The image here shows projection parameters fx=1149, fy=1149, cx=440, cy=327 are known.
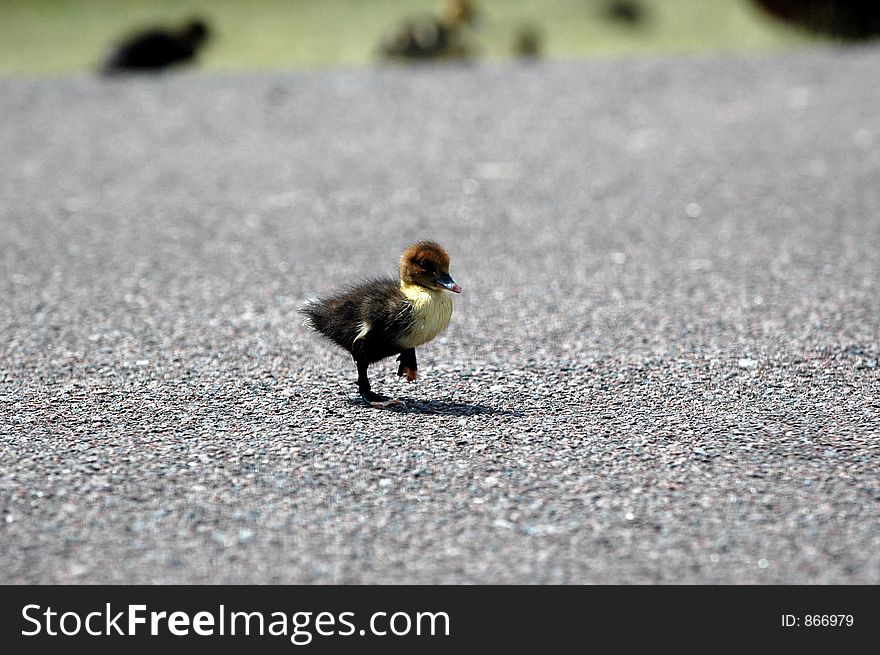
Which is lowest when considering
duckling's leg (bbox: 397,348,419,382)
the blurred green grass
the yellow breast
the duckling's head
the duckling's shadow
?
the duckling's shadow

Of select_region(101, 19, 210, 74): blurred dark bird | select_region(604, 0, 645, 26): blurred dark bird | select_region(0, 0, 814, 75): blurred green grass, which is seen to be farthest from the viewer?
select_region(604, 0, 645, 26): blurred dark bird

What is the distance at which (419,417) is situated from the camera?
4156mm

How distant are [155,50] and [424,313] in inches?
351

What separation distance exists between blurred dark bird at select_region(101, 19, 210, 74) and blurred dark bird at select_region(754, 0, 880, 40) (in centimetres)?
655

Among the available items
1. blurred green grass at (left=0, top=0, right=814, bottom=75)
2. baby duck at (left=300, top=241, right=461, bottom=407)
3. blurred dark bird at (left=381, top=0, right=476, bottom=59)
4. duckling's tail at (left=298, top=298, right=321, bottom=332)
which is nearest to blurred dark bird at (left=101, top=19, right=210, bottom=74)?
blurred green grass at (left=0, top=0, right=814, bottom=75)

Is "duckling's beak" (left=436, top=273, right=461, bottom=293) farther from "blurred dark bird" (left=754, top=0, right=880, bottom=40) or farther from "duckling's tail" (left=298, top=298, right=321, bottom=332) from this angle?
"blurred dark bird" (left=754, top=0, right=880, bottom=40)

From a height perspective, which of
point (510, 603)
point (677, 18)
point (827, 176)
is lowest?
point (510, 603)

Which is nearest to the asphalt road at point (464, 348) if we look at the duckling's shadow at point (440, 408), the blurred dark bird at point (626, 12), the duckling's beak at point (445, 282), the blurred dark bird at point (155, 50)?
the duckling's shadow at point (440, 408)

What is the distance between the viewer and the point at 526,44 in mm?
12367

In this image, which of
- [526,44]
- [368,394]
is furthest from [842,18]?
[368,394]

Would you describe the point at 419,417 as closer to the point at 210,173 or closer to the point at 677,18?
the point at 210,173

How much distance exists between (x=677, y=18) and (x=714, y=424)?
970 centimetres

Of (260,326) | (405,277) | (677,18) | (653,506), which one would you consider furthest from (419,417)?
(677,18)

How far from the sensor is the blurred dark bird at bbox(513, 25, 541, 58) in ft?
40.5
